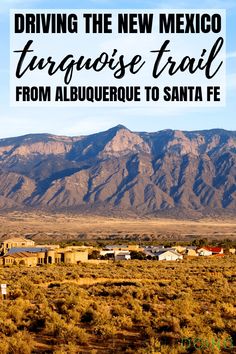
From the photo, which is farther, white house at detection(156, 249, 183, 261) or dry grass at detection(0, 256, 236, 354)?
white house at detection(156, 249, 183, 261)

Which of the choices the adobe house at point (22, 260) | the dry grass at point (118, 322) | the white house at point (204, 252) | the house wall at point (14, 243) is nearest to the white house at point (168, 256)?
the white house at point (204, 252)

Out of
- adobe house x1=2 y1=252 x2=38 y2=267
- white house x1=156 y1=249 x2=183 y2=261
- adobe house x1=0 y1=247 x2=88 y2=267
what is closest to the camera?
adobe house x1=2 y1=252 x2=38 y2=267

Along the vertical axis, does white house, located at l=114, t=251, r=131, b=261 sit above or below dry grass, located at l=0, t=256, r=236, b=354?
below

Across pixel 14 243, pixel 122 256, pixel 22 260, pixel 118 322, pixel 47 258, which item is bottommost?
pixel 14 243

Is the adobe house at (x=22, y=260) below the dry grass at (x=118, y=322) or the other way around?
below

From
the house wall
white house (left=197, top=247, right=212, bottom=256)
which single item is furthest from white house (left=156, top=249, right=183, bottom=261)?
the house wall

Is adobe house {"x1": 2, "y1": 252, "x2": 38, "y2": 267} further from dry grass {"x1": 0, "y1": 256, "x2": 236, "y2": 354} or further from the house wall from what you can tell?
dry grass {"x1": 0, "y1": 256, "x2": 236, "y2": 354}

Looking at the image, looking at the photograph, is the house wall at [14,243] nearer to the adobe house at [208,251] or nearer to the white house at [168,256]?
the adobe house at [208,251]

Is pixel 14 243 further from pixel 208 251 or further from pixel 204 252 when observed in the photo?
pixel 208 251

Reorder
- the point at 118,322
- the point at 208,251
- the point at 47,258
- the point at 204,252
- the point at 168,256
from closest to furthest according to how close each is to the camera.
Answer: the point at 118,322
the point at 47,258
the point at 168,256
the point at 204,252
the point at 208,251

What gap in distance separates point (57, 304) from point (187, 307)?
5.01 meters

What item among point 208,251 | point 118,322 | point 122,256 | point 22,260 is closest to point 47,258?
point 22,260

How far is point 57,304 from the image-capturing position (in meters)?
25.7

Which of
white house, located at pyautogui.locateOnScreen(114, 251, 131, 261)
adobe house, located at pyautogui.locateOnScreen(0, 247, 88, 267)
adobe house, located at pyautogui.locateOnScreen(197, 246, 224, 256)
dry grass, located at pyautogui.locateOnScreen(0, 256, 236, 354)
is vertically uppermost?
dry grass, located at pyautogui.locateOnScreen(0, 256, 236, 354)
